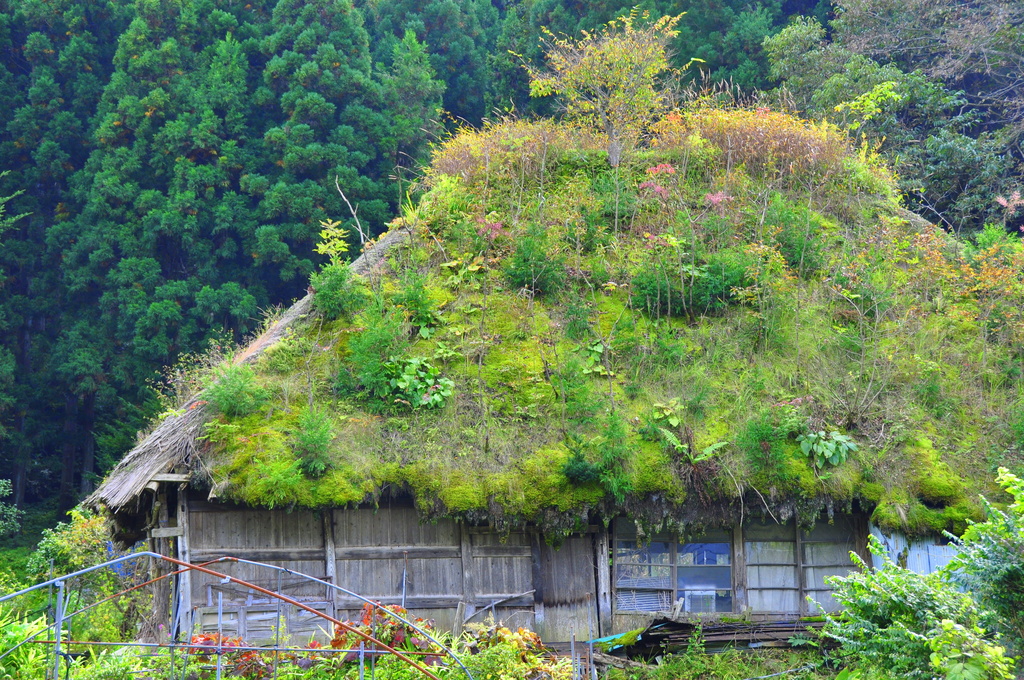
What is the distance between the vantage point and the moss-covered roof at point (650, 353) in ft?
36.7

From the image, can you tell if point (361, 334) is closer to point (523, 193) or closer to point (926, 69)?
point (523, 193)

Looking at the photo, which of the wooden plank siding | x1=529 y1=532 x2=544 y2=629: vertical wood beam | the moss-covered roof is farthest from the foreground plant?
x1=529 y1=532 x2=544 y2=629: vertical wood beam

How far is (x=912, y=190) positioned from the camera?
18391 mm

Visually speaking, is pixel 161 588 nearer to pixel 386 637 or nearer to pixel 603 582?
pixel 386 637

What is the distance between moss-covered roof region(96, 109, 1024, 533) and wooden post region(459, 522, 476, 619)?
61 cm

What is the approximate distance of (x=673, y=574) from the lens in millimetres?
11930

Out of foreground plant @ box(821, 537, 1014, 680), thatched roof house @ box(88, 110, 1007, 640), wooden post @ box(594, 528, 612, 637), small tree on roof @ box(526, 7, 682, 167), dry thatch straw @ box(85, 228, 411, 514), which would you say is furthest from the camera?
small tree on roof @ box(526, 7, 682, 167)

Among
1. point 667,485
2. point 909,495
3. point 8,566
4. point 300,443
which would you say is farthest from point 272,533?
point 8,566

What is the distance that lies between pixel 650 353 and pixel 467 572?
150 inches

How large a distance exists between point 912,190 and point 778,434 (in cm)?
930

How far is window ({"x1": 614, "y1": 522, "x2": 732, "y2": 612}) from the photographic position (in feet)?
38.9

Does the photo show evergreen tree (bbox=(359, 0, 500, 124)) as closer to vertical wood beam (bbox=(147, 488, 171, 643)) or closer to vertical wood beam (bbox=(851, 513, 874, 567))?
vertical wood beam (bbox=(147, 488, 171, 643))

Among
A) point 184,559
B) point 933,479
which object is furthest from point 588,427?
point 184,559

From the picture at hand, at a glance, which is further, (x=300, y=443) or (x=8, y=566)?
(x=8, y=566)
